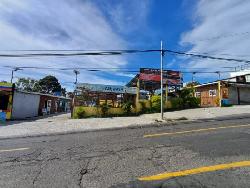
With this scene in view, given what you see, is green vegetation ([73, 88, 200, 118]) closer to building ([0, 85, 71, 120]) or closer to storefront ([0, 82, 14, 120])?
storefront ([0, 82, 14, 120])

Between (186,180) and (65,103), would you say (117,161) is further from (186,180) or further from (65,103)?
(65,103)

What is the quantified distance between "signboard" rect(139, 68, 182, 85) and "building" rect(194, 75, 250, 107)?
6.23 meters

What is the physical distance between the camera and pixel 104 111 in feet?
79.9

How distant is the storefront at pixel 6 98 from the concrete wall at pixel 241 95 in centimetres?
2704

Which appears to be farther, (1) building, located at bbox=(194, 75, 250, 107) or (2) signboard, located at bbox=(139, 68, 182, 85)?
(1) building, located at bbox=(194, 75, 250, 107)

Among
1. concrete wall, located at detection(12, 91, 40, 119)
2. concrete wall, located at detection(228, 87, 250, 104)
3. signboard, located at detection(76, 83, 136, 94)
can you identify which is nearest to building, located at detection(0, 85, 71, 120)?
concrete wall, located at detection(12, 91, 40, 119)

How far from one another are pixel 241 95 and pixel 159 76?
12906 millimetres

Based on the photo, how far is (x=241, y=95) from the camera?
3247 cm

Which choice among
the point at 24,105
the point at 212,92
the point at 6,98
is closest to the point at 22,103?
the point at 24,105

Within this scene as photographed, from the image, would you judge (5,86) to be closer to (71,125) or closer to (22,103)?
(22,103)

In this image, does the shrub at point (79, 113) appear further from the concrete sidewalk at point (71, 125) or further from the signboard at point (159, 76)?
the signboard at point (159, 76)

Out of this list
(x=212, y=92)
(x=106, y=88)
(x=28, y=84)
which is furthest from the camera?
(x=28, y=84)

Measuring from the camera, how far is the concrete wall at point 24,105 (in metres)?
26.0

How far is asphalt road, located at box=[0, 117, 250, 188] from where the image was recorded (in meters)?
4.62
